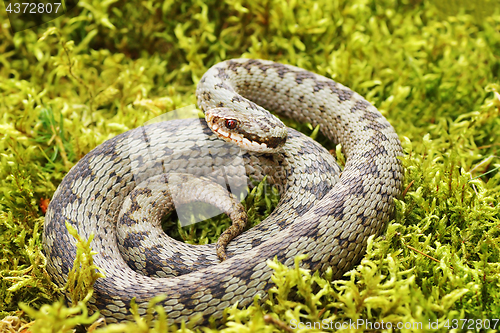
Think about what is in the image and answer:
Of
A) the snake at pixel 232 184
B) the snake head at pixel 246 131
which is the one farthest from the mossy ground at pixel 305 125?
the snake head at pixel 246 131

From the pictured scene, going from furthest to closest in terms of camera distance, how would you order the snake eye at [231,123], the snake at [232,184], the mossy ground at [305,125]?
the snake eye at [231,123], the snake at [232,184], the mossy ground at [305,125]

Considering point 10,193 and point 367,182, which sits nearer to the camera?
point 367,182

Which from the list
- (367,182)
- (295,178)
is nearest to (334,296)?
(367,182)

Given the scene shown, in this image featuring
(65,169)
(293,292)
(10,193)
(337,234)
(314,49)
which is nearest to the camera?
(293,292)

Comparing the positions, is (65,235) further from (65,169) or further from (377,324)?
(377,324)

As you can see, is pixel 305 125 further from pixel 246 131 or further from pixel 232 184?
pixel 232 184

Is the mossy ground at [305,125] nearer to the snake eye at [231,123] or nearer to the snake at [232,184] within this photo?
the snake at [232,184]

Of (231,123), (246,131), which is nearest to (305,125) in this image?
(246,131)
